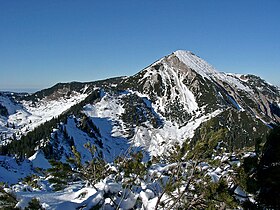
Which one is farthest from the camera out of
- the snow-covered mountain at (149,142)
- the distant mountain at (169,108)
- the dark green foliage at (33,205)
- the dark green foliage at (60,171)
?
the distant mountain at (169,108)

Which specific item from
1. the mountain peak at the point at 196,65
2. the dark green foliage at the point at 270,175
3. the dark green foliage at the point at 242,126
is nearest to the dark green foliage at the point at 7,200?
the dark green foliage at the point at 270,175

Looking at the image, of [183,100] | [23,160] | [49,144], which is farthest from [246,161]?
[183,100]

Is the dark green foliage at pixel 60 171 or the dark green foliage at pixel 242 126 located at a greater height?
the dark green foliage at pixel 60 171

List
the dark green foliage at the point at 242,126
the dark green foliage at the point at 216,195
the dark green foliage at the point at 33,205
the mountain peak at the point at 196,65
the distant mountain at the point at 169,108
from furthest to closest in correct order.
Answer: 1. the mountain peak at the point at 196,65
2. the distant mountain at the point at 169,108
3. the dark green foliage at the point at 242,126
4. the dark green foliage at the point at 216,195
5. the dark green foliage at the point at 33,205

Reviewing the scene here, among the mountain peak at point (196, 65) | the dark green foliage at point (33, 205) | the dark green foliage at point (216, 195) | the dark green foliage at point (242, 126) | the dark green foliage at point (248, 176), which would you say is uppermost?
the mountain peak at point (196, 65)

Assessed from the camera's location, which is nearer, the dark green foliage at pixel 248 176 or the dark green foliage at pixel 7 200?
the dark green foliage at pixel 7 200

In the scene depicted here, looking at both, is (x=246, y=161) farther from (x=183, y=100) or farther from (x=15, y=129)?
(x=15, y=129)

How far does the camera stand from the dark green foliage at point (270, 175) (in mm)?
3627

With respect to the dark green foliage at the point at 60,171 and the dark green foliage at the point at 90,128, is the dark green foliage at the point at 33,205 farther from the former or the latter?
the dark green foliage at the point at 90,128

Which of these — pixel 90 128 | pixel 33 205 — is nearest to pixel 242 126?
pixel 90 128

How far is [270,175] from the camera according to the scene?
364cm

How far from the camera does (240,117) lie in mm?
112938

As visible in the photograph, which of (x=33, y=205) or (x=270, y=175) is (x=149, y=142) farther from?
(x=33, y=205)

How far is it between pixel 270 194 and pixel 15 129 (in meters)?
197
